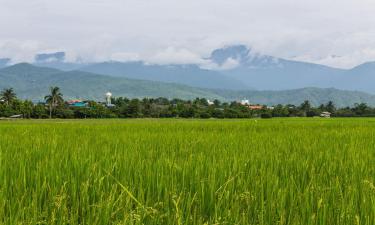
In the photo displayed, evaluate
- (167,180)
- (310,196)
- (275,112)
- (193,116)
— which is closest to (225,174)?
(167,180)

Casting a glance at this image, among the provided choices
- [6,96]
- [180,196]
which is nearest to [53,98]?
[6,96]

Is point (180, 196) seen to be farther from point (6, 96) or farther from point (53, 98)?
point (6, 96)

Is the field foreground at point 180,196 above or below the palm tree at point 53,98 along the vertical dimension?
below

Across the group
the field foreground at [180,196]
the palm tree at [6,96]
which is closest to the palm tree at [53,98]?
the palm tree at [6,96]

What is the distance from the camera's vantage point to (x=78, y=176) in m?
2.91

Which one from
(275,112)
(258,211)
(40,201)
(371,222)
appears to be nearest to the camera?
(371,222)

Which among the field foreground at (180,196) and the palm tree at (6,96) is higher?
the palm tree at (6,96)

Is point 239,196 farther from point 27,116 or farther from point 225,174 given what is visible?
point 27,116

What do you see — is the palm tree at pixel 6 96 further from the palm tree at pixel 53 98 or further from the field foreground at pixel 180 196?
the field foreground at pixel 180 196

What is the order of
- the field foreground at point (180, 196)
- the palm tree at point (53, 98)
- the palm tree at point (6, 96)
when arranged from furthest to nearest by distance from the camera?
1. the palm tree at point (6, 96)
2. the palm tree at point (53, 98)
3. the field foreground at point (180, 196)

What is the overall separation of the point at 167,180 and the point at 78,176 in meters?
0.68

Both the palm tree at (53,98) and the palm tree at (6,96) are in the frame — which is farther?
the palm tree at (6,96)

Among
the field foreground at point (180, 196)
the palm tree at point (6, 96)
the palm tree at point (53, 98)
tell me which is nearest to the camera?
the field foreground at point (180, 196)

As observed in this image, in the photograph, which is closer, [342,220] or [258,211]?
[342,220]
